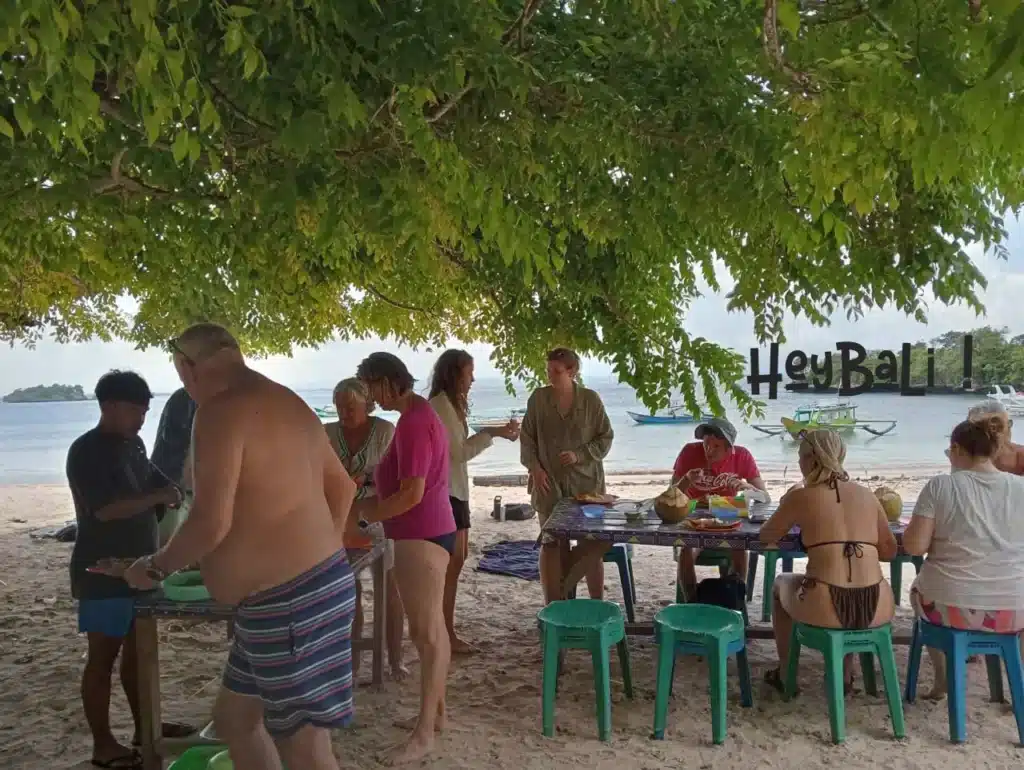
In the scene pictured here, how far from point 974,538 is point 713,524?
110cm

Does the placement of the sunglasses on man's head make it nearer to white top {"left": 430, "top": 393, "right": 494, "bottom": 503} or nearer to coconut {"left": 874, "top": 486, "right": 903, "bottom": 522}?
white top {"left": 430, "top": 393, "right": 494, "bottom": 503}

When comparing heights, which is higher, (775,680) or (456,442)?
(456,442)

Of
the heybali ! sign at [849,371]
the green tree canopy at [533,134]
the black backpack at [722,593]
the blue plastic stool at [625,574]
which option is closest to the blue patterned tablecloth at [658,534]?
the black backpack at [722,593]

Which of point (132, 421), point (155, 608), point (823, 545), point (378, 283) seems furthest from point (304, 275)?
point (823, 545)

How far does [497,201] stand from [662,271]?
292 centimetres

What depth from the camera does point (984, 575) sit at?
3156mm

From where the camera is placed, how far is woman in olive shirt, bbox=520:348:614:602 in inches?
185

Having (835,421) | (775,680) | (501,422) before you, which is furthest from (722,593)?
(835,421)

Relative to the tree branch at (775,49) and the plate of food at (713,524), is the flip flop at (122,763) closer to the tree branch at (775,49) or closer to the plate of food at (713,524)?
the plate of food at (713,524)

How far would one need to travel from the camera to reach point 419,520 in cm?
296

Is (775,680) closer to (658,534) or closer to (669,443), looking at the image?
(658,534)

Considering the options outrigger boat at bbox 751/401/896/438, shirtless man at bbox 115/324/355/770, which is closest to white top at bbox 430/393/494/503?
shirtless man at bbox 115/324/355/770

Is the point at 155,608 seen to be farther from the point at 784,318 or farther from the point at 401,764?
the point at 784,318

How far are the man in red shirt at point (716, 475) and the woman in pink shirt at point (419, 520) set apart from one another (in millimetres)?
2035
